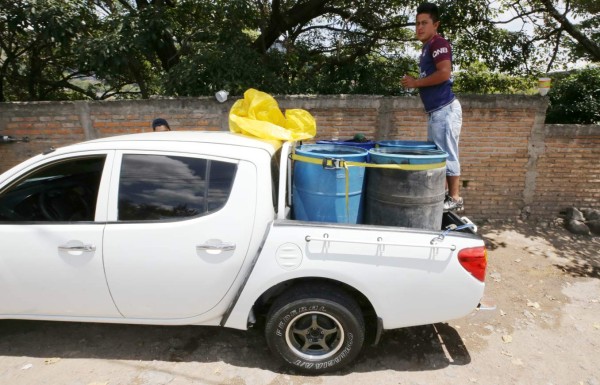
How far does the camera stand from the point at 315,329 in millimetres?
2584

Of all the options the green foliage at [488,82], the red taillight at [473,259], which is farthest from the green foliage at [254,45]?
the red taillight at [473,259]

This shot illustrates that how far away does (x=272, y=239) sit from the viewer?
2.39 meters

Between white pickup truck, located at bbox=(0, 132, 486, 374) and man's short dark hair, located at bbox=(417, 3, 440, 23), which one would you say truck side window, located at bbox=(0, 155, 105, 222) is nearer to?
white pickup truck, located at bbox=(0, 132, 486, 374)

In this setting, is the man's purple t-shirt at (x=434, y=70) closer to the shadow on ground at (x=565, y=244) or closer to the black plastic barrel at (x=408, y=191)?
the black plastic barrel at (x=408, y=191)

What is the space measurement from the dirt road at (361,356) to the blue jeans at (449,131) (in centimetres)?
144

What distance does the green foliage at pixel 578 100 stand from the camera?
602cm

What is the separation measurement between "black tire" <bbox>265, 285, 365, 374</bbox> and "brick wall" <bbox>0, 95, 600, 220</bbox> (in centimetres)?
319

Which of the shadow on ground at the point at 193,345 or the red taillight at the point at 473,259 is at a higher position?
the red taillight at the point at 473,259

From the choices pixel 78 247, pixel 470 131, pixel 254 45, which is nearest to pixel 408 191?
pixel 78 247

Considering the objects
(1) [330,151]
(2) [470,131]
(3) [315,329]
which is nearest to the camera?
(3) [315,329]

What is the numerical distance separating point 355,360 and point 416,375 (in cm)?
44

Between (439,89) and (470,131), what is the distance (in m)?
2.12

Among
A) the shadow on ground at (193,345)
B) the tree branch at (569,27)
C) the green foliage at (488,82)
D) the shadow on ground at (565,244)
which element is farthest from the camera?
the green foliage at (488,82)

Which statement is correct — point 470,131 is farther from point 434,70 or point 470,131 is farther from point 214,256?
point 214,256
